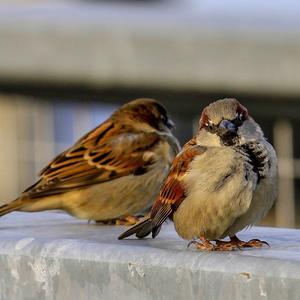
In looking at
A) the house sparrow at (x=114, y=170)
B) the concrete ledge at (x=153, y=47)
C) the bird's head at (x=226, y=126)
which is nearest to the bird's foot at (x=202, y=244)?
the bird's head at (x=226, y=126)

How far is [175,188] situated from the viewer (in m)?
3.23

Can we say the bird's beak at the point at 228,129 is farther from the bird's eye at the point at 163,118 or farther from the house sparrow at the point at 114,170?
the bird's eye at the point at 163,118

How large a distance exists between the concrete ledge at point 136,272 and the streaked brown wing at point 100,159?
230cm

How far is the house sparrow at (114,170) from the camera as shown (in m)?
4.68

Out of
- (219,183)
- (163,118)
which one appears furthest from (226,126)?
(163,118)

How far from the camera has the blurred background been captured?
19.5ft

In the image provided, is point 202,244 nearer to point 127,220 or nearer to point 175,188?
point 175,188

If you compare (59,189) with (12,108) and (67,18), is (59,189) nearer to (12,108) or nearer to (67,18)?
(67,18)

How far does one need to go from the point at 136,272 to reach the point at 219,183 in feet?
3.12

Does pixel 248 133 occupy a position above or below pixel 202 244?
above

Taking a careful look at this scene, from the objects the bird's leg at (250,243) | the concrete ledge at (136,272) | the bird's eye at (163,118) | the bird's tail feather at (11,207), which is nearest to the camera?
the concrete ledge at (136,272)

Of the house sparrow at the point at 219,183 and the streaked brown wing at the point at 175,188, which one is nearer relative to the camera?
the house sparrow at the point at 219,183

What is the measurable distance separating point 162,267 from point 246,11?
4.56m

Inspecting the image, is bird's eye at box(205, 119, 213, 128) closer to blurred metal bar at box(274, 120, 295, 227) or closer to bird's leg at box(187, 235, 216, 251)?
bird's leg at box(187, 235, 216, 251)
